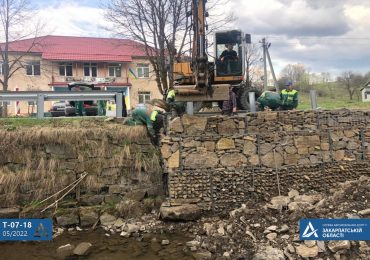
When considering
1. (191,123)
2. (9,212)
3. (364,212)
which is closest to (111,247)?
(9,212)

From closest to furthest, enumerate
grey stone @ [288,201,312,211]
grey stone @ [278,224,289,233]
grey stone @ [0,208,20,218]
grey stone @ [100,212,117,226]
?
grey stone @ [278,224,289,233]
grey stone @ [288,201,312,211]
grey stone @ [0,208,20,218]
grey stone @ [100,212,117,226]

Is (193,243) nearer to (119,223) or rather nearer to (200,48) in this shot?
(119,223)

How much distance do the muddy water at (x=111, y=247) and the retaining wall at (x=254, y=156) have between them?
150cm

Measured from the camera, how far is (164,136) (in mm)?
9812

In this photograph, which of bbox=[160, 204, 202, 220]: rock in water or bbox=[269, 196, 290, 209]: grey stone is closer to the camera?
bbox=[269, 196, 290, 209]: grey stone

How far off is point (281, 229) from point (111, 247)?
3.74 metres

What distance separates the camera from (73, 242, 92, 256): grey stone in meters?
7.65

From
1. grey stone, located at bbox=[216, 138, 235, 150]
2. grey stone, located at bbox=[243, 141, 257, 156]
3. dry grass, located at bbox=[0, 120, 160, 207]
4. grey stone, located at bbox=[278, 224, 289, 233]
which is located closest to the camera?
grey stone, located at bbox=[278, 224, 289, 233]

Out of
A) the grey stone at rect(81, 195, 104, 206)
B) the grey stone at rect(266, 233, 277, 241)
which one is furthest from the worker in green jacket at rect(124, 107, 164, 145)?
the grey stone at rect(266, 233, 277, 241)

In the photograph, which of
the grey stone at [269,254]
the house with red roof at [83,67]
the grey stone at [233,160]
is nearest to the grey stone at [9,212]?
the grey stone at [233,160]

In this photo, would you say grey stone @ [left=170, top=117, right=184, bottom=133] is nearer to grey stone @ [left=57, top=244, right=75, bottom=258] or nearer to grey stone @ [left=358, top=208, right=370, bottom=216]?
grey stone @ [left=57, top=244, right=75, bottom=258]

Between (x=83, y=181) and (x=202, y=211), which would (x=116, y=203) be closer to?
(x=83, y=181)

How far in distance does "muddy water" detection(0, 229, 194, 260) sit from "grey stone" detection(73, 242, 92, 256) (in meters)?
0.12

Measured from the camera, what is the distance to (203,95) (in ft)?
32.7
